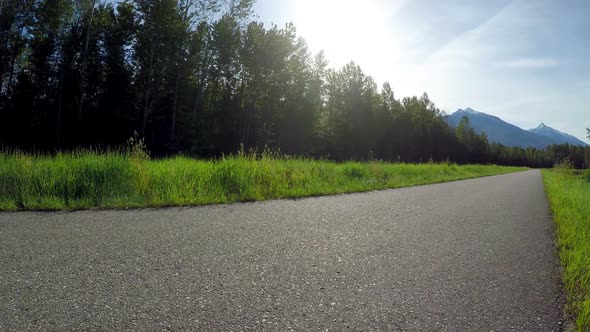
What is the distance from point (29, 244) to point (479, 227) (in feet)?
16.6

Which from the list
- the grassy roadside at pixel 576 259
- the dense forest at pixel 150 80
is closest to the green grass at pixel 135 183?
the grassy roadside at pixel 576 259

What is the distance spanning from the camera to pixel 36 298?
1797 millimetres

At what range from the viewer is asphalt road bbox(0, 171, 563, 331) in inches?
65.5

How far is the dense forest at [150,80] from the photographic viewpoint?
866 inches

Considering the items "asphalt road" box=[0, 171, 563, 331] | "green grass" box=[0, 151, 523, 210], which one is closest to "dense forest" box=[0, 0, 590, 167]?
"green grass" box=[0, 151, 523, 210]

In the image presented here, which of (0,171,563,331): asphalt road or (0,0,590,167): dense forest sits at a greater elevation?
(0,0,590,167): dense forest

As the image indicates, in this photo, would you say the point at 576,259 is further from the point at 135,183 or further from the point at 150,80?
the point at 150,80

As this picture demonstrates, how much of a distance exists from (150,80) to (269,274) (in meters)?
23.6

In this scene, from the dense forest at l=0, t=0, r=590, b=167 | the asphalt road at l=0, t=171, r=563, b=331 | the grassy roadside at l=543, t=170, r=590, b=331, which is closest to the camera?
the asphalt road at l=0, t=171, r=563, b=331

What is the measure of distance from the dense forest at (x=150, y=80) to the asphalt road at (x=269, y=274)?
20.1 metres

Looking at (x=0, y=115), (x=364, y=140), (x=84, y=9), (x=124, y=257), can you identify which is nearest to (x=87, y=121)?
(x=0, y=115)

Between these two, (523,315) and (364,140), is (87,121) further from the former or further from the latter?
(364,140)

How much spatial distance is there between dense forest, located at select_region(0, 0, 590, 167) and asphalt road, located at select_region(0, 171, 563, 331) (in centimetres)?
2012

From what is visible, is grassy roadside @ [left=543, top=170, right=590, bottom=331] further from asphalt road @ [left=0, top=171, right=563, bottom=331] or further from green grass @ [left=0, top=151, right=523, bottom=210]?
green grass @ [left=0, top=151, right=523, bottom=210]
